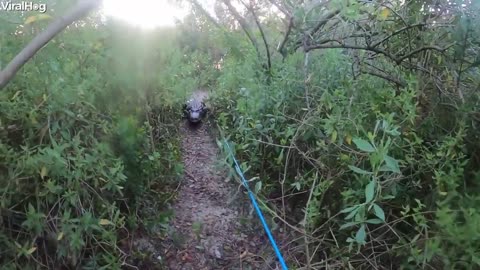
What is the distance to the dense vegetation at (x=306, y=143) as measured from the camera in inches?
69.6

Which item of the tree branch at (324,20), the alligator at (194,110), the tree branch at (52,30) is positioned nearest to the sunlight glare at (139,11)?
the tree branch at (52,30)

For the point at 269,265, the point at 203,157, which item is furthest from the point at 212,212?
the point at 203,157

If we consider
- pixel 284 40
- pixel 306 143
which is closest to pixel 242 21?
pixel 284 40

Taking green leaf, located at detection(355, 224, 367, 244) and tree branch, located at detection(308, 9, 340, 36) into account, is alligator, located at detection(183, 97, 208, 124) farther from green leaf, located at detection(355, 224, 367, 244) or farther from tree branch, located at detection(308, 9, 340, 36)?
green leaf, located at detection(355, 224, 367, 244)

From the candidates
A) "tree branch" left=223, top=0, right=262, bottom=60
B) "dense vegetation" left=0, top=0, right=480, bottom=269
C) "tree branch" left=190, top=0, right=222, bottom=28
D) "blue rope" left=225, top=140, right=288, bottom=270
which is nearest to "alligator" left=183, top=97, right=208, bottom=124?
"tree branch" left=190, top=0, right=222, bottom=28

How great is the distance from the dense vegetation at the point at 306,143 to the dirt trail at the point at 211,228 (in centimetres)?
17

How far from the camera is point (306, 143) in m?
2.48

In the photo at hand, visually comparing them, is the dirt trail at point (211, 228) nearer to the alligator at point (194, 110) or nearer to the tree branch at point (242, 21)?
the tree branch at point (242, 21)

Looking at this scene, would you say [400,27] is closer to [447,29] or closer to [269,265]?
[447,29]

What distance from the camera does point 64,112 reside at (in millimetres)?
1960

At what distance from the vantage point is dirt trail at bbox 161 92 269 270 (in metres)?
2.36

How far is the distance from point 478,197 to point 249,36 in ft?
8.27

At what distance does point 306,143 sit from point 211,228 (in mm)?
789

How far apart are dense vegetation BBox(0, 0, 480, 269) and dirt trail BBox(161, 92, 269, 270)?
17 cm
